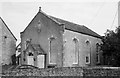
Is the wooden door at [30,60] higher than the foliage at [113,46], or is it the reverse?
the foliage at [113,46]

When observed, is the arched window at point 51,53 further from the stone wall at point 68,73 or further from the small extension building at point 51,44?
the stone wall at point 68,73

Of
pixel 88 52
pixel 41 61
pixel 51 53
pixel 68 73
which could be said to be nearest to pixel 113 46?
pixel 88 52

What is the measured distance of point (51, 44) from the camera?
109 ft

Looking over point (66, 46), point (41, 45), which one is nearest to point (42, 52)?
point (41, 45)

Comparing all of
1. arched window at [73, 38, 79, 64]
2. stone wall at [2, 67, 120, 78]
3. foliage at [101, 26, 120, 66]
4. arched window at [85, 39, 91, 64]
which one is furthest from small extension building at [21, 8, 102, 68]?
stone wall at [2, 67, 120, 78]

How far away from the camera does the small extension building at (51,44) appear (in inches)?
1261

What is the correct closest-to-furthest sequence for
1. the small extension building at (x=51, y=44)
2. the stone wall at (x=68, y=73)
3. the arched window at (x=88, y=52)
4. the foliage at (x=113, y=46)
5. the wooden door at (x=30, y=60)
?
the stone wall at (x=68, y=73)
the foliage at (x=113, y=46)
the small extension building at (x=51, y=44)
the wooden door at (x=30, y=60)
the arched window at (x=88, y=52)

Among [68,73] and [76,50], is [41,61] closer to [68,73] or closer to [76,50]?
[76,50]

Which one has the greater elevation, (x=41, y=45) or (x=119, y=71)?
(x=41, y=45)

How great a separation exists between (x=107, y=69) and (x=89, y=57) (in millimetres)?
21093

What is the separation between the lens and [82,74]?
1916 cm

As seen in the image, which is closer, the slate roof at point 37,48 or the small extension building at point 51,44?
the small extension building at point 51,44

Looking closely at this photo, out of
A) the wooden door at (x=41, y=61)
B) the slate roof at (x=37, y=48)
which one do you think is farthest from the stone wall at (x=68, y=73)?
the slate roof at (x=37, y=48)

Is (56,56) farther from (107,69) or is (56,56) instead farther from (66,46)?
(107,69)
